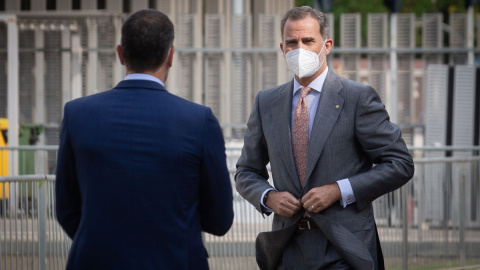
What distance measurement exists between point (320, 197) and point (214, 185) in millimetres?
932

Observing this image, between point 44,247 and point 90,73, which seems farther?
point 90,73

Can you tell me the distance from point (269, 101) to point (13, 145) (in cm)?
940

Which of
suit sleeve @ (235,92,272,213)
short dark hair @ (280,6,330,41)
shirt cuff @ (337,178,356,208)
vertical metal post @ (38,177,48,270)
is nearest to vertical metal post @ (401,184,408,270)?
vertical metal post @ (38,177,48,270)

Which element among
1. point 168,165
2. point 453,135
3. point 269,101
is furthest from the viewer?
point 453,135

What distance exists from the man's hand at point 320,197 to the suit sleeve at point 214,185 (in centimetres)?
79

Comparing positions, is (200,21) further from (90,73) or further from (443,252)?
(443,252)

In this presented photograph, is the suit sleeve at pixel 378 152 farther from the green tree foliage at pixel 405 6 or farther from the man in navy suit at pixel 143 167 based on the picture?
the green tree foliage at pixel 405 6

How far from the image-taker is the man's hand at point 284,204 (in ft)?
14.6

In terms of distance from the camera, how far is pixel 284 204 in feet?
14.7

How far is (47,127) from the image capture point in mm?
14672

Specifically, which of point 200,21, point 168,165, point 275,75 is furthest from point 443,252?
point 168,165

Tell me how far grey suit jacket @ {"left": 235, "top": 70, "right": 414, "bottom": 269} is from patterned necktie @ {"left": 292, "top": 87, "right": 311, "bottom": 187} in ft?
0.11

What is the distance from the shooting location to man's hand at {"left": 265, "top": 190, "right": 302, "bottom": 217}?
14.6 feet

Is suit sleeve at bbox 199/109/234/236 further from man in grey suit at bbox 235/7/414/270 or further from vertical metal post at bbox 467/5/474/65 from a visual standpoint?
vertical metal post at bbox 467/5/474/65
